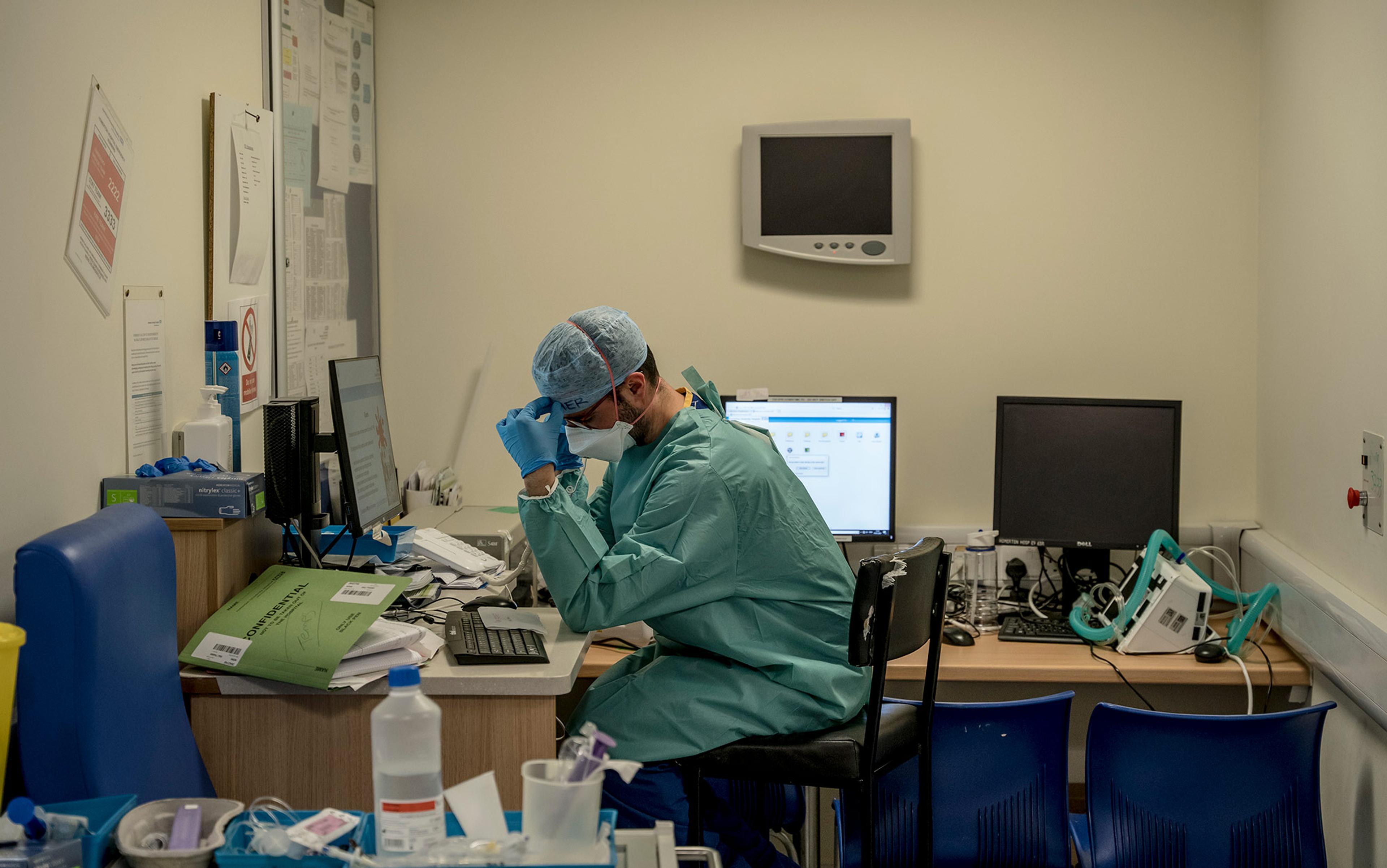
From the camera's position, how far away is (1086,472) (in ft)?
9.47

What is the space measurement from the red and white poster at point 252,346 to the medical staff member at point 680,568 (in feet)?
2.21

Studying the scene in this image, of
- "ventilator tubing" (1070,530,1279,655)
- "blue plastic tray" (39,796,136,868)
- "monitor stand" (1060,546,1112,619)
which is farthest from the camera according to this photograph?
"monitor stand" (1060,546,1112,619)

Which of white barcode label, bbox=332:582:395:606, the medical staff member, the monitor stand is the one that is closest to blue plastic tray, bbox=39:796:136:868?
white barcode label, bbox=332:582:395:606

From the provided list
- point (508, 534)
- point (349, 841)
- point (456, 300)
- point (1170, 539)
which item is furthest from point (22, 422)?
point (1170, 539)

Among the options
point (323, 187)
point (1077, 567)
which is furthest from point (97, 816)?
point (1077, 567)

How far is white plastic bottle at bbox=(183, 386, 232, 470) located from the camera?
2076 mm

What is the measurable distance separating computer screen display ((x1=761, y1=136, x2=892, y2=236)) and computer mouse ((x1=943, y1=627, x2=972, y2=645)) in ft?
3.53

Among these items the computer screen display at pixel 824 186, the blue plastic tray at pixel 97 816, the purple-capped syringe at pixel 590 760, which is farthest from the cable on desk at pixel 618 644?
the purple-capped syringe at pixel 590 760

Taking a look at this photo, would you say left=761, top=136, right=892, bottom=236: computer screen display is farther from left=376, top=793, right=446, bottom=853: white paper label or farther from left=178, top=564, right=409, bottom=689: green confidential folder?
left=376, top=793, right=446, bottom=853: white paper label

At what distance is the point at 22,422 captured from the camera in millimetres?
1682

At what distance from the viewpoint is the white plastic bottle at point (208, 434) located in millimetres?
2076

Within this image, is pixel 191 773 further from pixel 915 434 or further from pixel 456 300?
pixel 915 434

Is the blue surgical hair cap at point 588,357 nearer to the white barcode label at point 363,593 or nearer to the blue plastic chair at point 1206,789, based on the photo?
the white barcode label at point 363,593

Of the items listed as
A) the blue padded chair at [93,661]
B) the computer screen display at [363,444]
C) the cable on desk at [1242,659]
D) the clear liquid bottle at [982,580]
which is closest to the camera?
the blue padded chair at [93,661]
